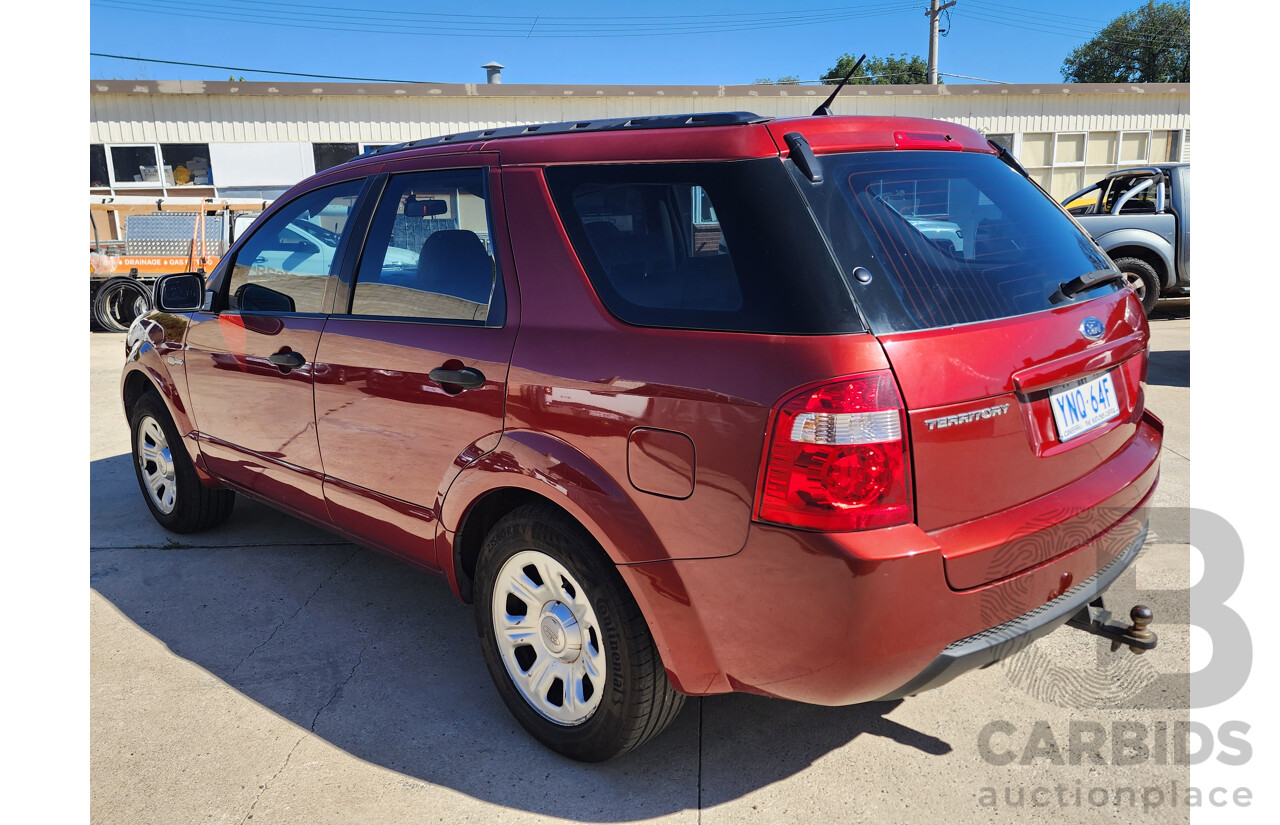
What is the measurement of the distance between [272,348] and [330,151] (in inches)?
679

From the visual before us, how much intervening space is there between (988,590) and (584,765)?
4.31 feet

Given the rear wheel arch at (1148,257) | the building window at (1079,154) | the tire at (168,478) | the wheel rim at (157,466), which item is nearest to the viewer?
the tire at (168,478)

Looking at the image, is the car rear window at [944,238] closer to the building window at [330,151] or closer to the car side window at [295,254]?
the car side window at [295,254]

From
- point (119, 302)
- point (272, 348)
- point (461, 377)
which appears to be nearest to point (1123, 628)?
point (461, 377)

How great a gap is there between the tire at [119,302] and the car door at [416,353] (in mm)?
12104

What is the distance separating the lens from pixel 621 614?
7.47ft

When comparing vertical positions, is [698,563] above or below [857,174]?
below

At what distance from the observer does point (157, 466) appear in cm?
456

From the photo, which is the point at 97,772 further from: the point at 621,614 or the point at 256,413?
the point at 621,614

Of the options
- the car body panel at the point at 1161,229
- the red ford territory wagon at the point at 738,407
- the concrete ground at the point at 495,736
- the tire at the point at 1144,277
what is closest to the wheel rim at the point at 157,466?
the concrete ground at the point at 495,736

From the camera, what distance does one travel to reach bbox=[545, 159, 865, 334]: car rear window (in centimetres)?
197

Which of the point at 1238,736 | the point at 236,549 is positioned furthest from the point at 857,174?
the point at 236,549

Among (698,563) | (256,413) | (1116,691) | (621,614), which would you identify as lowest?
(1116,691)

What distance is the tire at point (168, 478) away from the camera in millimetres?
4332
